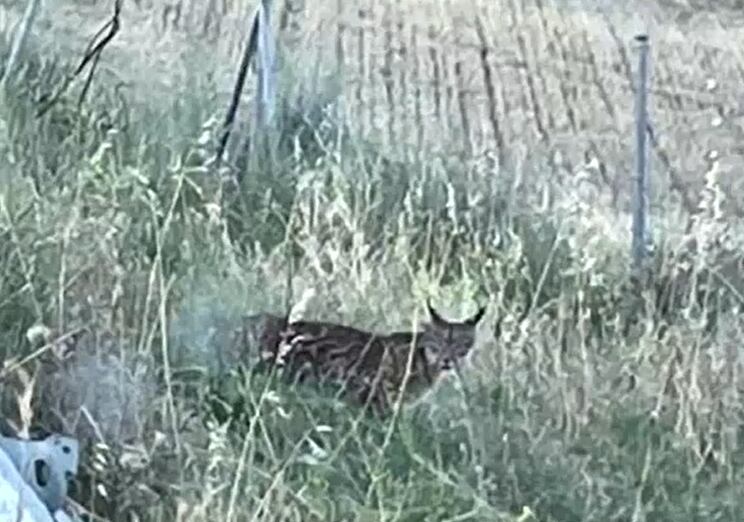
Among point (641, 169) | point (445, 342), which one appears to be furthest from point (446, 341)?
point (641, 169)

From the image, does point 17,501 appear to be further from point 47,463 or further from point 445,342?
point 445,342

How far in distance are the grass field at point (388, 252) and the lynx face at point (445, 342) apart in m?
0.03

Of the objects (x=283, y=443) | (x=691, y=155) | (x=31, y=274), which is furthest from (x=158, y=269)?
(x=691, y=155)

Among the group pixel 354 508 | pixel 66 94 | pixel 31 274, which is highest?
pixel 66 94

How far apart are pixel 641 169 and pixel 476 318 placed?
43 centimetres

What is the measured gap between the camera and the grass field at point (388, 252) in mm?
2340

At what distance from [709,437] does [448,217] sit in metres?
0.49

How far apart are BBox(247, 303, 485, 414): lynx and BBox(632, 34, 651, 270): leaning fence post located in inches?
13.3

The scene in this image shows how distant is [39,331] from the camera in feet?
7.88

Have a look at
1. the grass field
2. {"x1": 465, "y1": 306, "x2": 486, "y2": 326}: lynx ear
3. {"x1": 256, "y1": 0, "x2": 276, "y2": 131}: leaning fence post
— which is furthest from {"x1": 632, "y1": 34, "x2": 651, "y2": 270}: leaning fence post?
{"x1": 256, "y1": 0, "x2": 276, "y2": 131}: leaning fence post

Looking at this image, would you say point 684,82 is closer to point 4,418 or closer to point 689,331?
point 689,331

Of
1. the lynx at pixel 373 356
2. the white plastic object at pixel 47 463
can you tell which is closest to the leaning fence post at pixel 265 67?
the lynx at pixel 373 356

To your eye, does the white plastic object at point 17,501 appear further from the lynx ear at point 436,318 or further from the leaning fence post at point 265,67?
the leaning fence post at point 265,67

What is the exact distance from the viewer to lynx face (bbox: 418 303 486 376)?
2422mm
